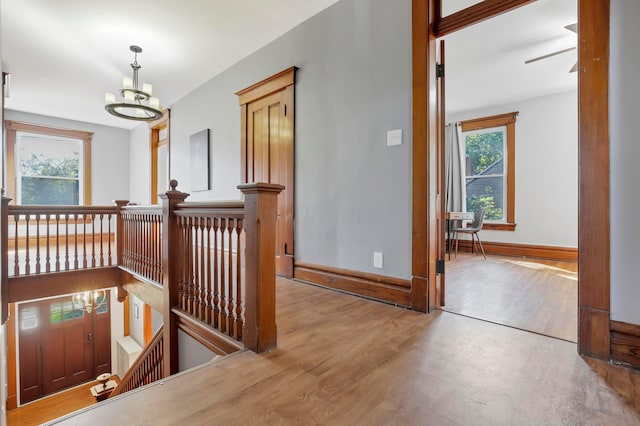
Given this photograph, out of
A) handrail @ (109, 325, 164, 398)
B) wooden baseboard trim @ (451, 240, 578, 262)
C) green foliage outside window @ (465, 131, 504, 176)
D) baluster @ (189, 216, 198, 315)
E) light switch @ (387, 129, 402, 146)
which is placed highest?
green foliage outside window @ (465, 131, 504, 176)

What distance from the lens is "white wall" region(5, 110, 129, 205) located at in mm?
6828

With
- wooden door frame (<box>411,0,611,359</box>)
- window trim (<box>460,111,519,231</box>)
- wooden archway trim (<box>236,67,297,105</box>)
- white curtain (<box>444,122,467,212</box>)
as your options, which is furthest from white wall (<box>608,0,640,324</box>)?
white curtain (<box>444,122,467,212</box>)

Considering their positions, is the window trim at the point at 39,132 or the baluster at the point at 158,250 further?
the window trim at the point at 39,132

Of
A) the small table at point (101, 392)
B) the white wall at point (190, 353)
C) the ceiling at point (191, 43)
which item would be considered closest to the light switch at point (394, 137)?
the ceiling at point (191, 43)

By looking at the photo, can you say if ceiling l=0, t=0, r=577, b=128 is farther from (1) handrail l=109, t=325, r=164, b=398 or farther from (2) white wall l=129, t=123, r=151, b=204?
(1) handrail l=109, t=325, r=164, b=398

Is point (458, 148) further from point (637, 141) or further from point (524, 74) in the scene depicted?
point (637, 141)

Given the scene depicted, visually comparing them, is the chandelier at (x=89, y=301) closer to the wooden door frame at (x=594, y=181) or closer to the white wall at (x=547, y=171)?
the wooden door frame at (x=594, y=181)

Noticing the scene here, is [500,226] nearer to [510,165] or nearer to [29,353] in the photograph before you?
[510,165]

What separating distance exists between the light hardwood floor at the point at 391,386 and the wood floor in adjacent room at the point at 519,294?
278 mm

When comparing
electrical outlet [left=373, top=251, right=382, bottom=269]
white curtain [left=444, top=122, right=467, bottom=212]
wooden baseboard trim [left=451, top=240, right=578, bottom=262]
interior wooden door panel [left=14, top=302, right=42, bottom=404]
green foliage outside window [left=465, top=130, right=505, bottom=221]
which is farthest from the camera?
interior wooden door panel [left=14, top=302, right=42, bottom=404]

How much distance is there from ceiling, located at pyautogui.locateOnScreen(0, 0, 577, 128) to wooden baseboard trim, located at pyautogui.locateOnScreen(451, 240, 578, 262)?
7.81 ft

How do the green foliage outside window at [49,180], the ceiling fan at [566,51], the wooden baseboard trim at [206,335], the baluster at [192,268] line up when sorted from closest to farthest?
the wooden baseboard trim at [206,335], the baluster at [192,268], the ceiling fan at [566,51], the green foliage outside window at [49,180]

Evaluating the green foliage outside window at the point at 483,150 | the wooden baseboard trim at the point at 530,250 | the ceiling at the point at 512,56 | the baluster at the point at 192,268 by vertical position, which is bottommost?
the wooden baseboard trim at the point at 530,250

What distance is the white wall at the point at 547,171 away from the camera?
15.0 feet
